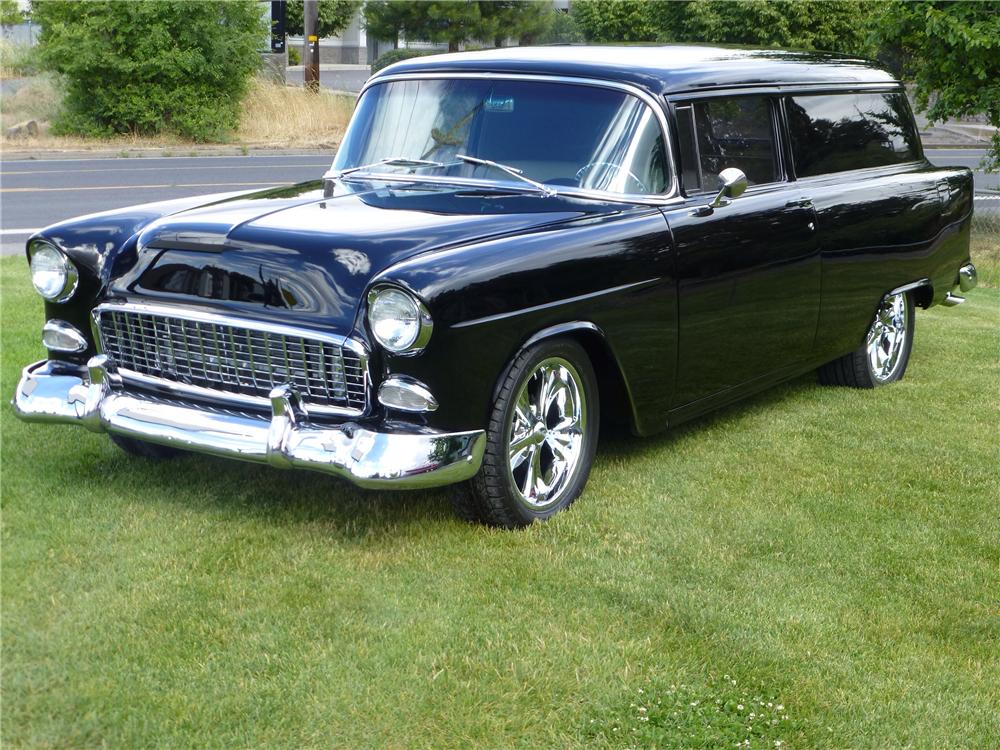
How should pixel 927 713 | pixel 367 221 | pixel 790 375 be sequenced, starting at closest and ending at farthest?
1. pixel 927 713
2. pixel 367 221
3. pixel 790 375

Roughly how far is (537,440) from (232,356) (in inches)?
47.1

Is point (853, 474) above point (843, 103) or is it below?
below

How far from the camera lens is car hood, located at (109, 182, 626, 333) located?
432 cm

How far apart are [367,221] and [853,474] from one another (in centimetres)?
248

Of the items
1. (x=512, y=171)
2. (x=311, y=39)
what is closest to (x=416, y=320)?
(x=512, y=171)

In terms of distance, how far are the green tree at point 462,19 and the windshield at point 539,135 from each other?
1294 inches

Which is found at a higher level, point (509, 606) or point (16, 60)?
point (16, 60)

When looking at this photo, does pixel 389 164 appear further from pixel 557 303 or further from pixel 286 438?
pixel 286 438

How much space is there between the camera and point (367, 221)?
4668 mm

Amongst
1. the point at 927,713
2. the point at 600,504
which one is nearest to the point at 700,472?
the point at 600,504

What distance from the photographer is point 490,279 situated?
14.3 ft

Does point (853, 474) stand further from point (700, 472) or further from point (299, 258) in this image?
point (299, 258)

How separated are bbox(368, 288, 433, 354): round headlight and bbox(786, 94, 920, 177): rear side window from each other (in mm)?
2871

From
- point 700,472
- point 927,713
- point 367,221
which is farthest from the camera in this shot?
point 700,472
